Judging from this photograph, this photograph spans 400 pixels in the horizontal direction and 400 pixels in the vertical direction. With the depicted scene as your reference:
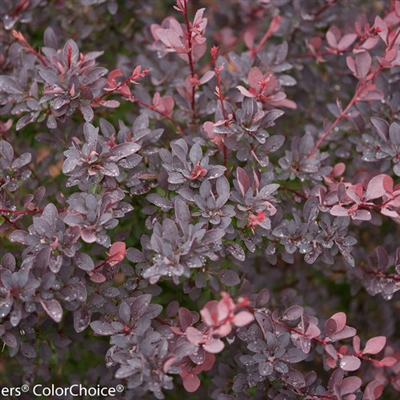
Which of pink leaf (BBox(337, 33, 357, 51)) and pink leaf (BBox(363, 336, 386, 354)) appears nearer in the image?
pink leaf (BBox(363, 336, 386, 354))

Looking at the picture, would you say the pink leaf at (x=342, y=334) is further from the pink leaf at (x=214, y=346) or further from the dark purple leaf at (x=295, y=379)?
the pink leaf at (x=214, y=346)

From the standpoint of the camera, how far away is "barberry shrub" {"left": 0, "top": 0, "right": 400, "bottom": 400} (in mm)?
1299

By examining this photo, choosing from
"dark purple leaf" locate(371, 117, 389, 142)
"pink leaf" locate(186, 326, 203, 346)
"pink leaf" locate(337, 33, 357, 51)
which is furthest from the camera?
"pink leaf" locate(337, 33, 357, 51)

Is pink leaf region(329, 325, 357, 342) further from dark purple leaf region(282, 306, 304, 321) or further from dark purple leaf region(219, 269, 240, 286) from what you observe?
dark purple leaf region(219, 269, 240, 286)

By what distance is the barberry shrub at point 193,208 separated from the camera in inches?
51.1

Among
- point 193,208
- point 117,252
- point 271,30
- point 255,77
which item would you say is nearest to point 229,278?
point 193,208

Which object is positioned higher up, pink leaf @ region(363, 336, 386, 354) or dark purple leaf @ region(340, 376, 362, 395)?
pink leaf @ region(363, 336, 386, 354)

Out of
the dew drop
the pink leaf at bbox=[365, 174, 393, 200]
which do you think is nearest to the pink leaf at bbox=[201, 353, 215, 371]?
the pink leaf at bbox=[365, 174, 393, 200]

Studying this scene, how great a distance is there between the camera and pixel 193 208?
1.46 m

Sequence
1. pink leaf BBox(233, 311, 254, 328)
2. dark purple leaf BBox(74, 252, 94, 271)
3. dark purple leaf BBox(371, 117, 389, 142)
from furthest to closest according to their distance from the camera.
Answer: dark purple leaf BBox(371, 117, 389, 142) < dark purple leaf BBox(74, 252, 94, 271) < pink leaf BBox(233, 311, 254, 328)

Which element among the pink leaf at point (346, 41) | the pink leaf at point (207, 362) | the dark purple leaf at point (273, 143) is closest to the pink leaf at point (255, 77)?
the dark purple leaf at point (273, 143)

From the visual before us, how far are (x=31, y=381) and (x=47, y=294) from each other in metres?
0.57

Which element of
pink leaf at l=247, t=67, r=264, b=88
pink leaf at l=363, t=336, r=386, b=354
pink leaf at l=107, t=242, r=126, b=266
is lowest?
pink leaf at l=363, t=336, r=386, b=354

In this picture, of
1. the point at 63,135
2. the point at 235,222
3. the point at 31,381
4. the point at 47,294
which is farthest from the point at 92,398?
the point at 63,135
